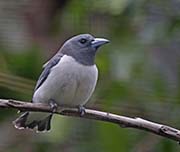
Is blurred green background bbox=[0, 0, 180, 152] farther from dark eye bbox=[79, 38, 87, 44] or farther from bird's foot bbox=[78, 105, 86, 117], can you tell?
bird's foot bbox=[78, 105, 86, 117]

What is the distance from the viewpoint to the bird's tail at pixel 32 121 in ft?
13.2

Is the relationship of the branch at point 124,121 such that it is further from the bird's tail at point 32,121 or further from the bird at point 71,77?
the bird's tail at point 32,121

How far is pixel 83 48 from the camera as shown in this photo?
392 cm

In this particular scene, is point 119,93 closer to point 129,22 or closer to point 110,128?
point 110,128

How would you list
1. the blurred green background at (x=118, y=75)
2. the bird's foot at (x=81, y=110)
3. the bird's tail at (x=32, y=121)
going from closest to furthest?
the bird's foot at (x=81, y=110)
the bird's tail at (x=32, y=121)
the blurred green background at (x=118, y=75)

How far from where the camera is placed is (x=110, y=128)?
426 cm

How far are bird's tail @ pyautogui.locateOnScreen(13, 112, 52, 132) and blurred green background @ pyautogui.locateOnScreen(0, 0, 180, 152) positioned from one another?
36cm

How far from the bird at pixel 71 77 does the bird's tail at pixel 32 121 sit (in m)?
0.20

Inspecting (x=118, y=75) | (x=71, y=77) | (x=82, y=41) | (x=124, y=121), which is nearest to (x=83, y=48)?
(x=82, y=41)

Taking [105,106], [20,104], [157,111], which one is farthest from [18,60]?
[20,104]

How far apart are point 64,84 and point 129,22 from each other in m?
1.14

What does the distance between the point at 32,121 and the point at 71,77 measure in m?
0.48

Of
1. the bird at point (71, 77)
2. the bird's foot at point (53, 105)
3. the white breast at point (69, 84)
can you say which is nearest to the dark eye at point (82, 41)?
the bird at point (71, 77)

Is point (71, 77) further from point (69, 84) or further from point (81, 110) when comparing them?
point (81, 110)
